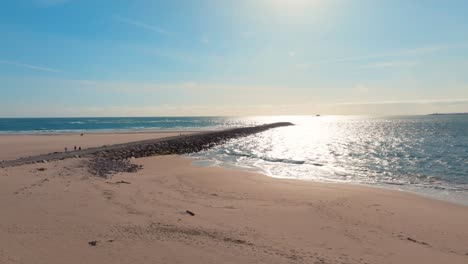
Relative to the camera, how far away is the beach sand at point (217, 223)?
7.21 metres

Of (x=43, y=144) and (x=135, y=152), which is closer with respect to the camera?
(x=135, y=152)

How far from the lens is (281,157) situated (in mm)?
28500

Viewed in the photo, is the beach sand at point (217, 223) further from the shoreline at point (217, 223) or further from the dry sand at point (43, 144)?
the dry sand at point (43, 144)

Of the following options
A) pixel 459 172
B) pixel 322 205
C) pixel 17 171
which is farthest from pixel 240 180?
pixel 459 172

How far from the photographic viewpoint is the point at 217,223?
930 cm

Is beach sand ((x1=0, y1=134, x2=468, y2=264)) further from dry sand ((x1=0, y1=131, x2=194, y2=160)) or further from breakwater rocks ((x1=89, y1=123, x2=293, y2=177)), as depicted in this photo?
dry sand ((x1=0, y1=131, x2=194, y2=160))

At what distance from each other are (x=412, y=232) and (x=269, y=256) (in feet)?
15.3

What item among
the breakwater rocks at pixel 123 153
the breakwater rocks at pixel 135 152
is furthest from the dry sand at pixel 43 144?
the breakwater rocks at pixel 135 152

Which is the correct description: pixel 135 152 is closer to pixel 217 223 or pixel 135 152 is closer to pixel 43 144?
pixel 43 144

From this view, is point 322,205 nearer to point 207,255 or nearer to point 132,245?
point 207,255

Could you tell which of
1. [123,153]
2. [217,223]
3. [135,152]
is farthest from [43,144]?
[217,223]

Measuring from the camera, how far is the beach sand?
23.7 feet

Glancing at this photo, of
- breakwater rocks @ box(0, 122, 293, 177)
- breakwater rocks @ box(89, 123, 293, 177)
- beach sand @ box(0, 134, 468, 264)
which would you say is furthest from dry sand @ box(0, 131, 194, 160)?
beach sand @ box(0, 134, 468, 264)

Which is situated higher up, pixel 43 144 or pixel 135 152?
pixel 135 152
